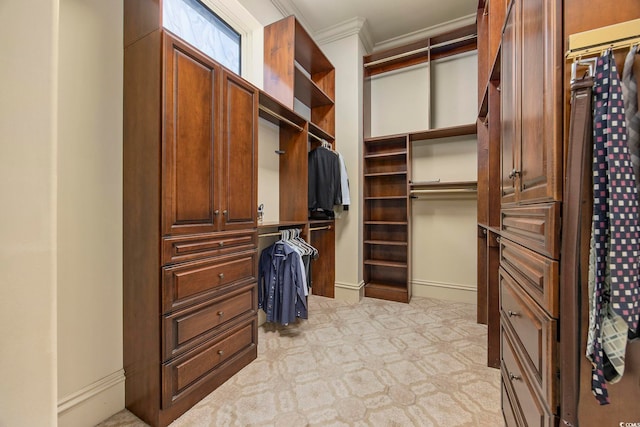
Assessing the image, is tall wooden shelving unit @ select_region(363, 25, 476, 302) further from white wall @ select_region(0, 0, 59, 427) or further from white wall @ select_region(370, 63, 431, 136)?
white wall @ select_region(0, 0, 59, 427)

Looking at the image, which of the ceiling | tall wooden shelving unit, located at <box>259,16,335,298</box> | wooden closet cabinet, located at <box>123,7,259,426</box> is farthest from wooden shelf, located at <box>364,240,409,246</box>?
the ceiling

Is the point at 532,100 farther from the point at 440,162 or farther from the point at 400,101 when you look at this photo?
the point at 400,101

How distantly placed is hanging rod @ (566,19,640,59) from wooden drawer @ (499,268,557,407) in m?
0.67

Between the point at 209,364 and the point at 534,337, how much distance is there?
164cm

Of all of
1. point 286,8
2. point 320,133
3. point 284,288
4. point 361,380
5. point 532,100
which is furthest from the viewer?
point 320,133

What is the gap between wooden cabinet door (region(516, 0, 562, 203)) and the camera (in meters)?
0.65

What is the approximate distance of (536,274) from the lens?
750 mm

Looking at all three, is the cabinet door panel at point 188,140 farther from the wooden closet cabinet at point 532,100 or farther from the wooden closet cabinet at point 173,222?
the wooden closet cabinet at point 532,100

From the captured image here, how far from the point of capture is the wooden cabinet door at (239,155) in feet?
5.57

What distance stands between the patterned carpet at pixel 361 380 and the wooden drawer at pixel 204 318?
377mm

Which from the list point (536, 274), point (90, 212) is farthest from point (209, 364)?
point (536, 274)

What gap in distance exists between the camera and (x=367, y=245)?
3.52 m

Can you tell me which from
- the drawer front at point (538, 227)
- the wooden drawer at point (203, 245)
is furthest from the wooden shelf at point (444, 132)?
the wooden drawer at point (203, 245)

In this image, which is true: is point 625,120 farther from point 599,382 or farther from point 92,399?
point 92,399
